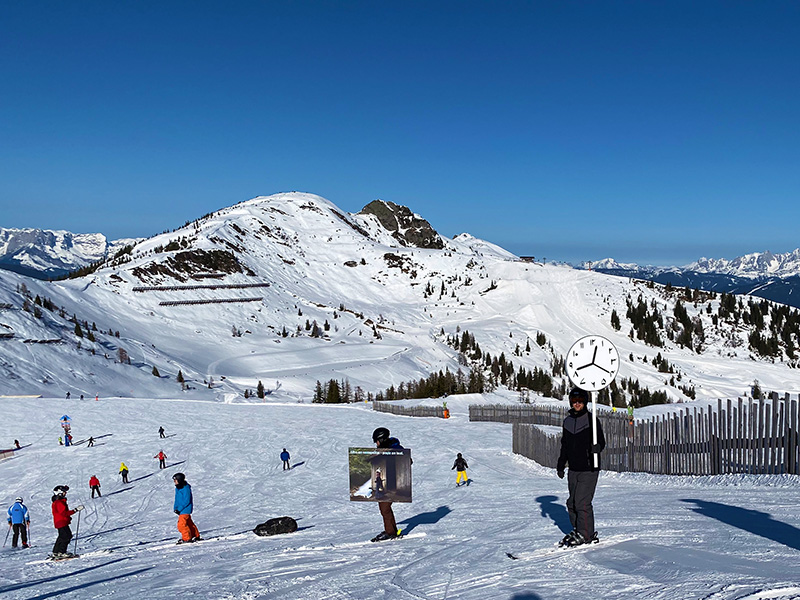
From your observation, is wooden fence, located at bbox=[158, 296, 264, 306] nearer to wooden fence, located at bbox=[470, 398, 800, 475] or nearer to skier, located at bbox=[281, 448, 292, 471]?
skier, located at bbox=[281, 448, 292, 471]

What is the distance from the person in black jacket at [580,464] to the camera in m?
8.14

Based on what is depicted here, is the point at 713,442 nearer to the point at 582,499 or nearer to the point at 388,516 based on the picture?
the point at 582,499

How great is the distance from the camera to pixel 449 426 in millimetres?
41000

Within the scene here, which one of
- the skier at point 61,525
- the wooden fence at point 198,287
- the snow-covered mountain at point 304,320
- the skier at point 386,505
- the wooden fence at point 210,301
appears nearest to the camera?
the skier at point 386,505

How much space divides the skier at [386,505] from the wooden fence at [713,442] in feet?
19.9

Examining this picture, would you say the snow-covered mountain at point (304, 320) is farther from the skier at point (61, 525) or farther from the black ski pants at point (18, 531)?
the skier at point (61, 525)

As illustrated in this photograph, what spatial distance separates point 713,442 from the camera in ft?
48.2

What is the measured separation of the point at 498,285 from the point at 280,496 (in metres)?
128

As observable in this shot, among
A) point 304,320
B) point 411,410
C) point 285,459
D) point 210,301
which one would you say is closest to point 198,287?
point 210,301

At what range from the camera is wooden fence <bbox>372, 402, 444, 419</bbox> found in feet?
159

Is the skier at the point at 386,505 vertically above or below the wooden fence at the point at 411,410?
above

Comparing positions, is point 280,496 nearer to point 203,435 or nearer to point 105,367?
→ point 203,435

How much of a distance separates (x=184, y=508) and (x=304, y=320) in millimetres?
97904

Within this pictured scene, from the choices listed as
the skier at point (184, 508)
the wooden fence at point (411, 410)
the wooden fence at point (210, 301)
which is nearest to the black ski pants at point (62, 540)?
the skier at point (184, 508)
